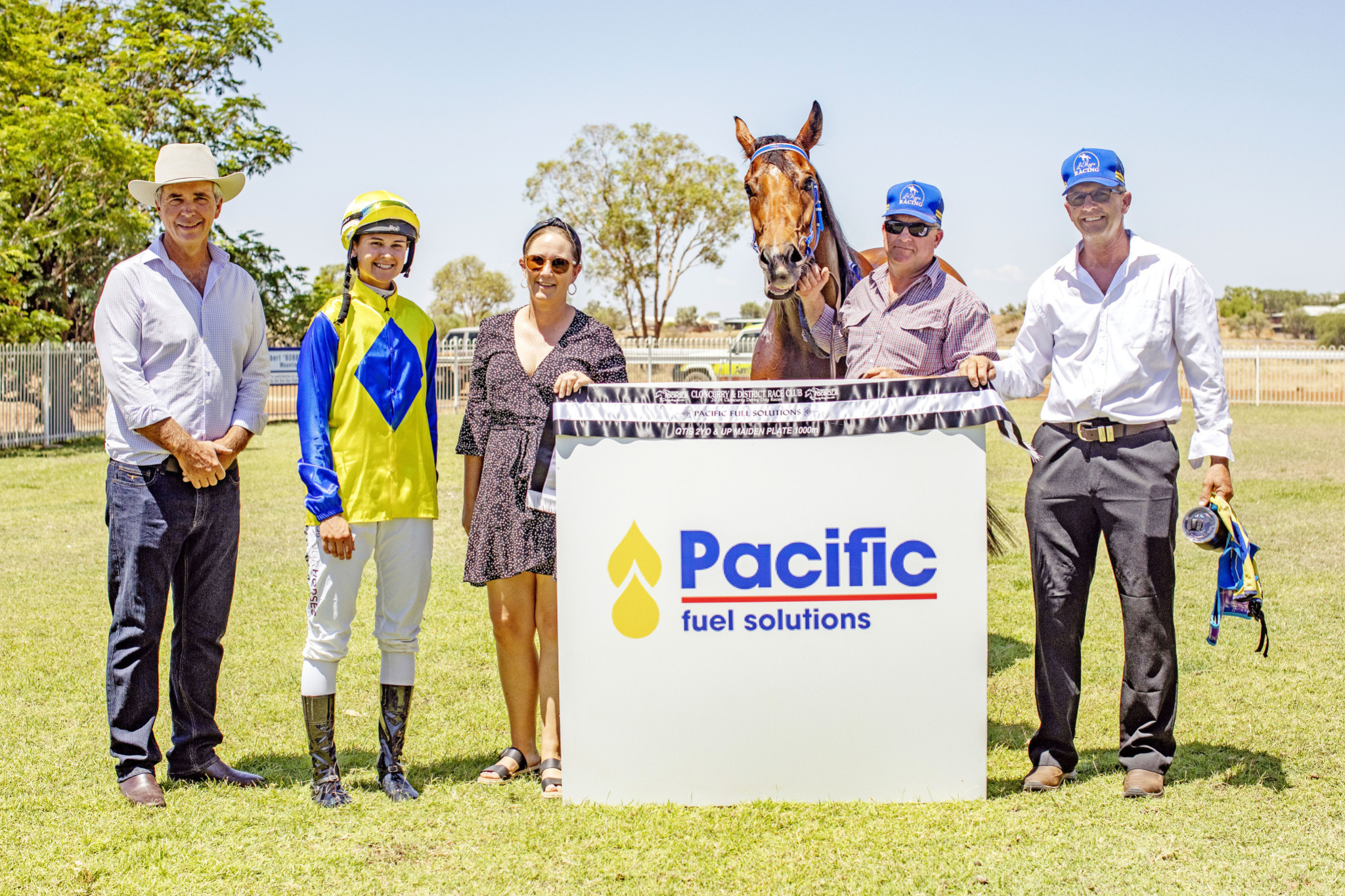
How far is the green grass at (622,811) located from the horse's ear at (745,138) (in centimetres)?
281

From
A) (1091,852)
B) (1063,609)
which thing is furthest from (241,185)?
(1091,852)

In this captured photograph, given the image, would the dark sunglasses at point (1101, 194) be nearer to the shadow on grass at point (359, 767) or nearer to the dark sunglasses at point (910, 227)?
the dark sunglasses at point (910, 227)

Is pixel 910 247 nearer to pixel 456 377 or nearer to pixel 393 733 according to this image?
pixel 393 733

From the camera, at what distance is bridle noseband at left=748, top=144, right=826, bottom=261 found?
4789mm

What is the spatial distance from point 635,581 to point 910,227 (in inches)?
68.3

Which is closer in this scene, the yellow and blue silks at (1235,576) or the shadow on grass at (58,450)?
the yellow and blue silks at (1235,576)

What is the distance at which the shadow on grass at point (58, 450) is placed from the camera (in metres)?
18.3

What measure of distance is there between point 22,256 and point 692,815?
749 inches

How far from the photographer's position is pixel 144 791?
3896mm

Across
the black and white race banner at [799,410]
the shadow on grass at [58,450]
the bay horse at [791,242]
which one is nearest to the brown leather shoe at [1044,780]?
the black and white race banner at [799,410]

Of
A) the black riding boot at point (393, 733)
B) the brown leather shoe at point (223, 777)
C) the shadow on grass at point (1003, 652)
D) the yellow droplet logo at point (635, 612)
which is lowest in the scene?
the shadow on grass at point (1003, 652)

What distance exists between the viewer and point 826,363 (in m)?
5.12

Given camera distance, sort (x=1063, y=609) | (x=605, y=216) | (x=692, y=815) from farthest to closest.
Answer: (x=605, y=216) → (x=1063, y=609) → (x=692, y=815)

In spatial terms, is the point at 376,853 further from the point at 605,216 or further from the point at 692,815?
the point at 605,216
